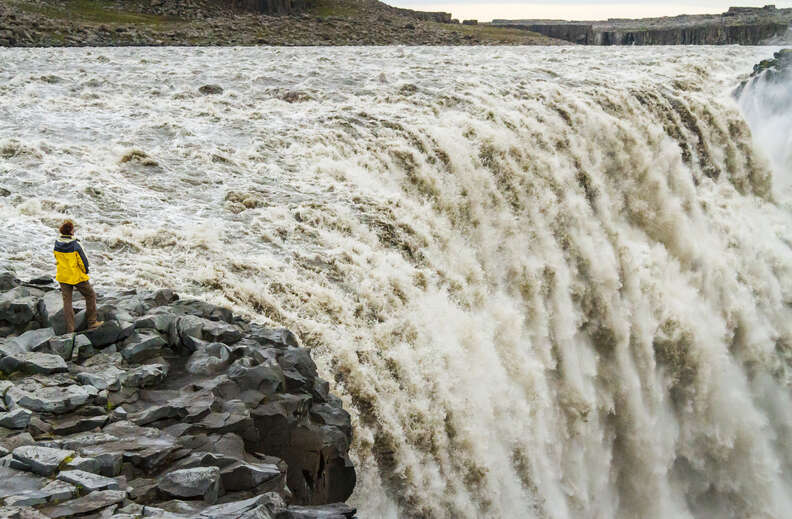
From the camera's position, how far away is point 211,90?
27.6 m

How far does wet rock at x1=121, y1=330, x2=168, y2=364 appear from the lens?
933 cm

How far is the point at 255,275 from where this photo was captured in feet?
42.7

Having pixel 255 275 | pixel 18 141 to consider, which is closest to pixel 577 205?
pixel 255 275

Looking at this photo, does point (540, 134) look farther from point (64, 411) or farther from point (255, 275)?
point (64, 411)

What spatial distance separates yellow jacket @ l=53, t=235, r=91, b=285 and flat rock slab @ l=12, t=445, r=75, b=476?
2.80 metres

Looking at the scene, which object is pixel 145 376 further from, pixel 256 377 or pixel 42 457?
pixel 42 457

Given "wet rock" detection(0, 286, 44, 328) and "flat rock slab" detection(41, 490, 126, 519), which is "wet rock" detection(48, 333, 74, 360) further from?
"flat rock slab" detection(41, 490, 126, 519)

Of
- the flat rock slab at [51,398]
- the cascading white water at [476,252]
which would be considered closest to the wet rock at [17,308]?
the flat rock slab at [51,398]

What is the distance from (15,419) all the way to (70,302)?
213cm

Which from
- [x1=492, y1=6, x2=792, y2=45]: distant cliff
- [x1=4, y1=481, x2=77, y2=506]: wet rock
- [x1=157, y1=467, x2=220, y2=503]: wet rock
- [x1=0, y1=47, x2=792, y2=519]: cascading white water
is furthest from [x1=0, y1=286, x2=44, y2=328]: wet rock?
[x1=492, y1=6, x2=792, y2=45]: distant cliff

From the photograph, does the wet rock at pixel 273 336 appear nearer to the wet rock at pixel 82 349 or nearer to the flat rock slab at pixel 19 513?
the wet rock at pixel 82 349

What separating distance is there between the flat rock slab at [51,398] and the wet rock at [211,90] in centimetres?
2024

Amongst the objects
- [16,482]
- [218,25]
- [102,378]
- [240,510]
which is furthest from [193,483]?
[218,25]

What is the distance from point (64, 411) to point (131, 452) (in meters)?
1.13
